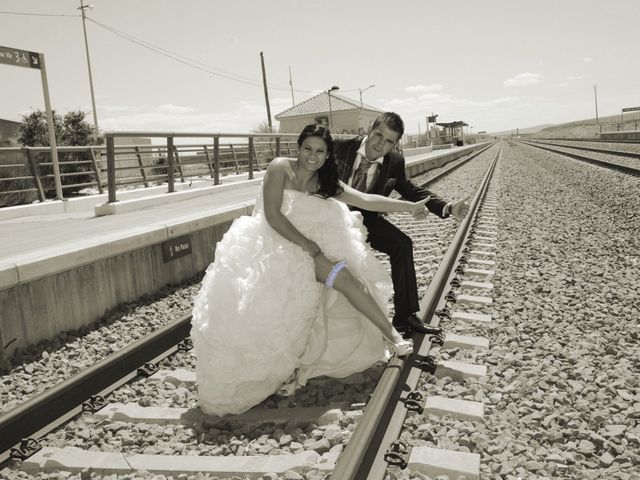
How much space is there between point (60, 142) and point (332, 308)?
79.1ft

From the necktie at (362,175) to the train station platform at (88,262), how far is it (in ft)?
7.82

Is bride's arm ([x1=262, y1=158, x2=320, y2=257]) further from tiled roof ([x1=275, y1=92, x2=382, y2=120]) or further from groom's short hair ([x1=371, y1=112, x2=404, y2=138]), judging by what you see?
tiled roof ([x1=275, y1=92, x2=382, y2=120])

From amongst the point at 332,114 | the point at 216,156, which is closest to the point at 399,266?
the point at 216,156

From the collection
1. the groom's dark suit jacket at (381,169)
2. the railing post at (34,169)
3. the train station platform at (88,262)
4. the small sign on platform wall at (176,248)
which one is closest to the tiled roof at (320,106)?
the railing post at (34,169)

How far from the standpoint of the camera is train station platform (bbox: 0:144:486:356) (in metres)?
4.18

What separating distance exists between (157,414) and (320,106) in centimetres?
6289

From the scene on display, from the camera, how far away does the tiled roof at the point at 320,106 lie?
61969 millimetres

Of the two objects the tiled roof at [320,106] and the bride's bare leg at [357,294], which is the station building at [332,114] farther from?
the bride's bare leg at [357,294]

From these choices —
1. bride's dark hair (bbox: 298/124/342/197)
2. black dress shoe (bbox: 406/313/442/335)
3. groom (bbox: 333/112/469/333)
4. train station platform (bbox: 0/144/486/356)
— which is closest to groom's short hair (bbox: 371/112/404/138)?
groom (bbox: 333/112/469/333)

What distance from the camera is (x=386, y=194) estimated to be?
14.5 ft

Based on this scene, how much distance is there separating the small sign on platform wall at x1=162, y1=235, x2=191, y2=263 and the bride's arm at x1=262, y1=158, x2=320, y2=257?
295 centimetres

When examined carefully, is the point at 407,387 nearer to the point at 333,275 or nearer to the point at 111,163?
the point at 333,275

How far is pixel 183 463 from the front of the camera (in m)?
2.62

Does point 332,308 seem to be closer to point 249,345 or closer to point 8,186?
point 249,345
